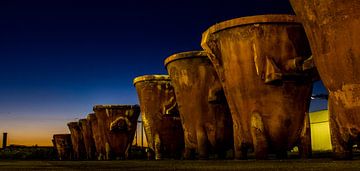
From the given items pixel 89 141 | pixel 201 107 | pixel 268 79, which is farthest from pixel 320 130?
pixel 268 79

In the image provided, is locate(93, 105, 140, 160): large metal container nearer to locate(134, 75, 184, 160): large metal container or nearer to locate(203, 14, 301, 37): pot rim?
locate(134, 75, 184, 160): large metal container

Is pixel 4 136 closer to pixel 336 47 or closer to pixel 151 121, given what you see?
pixel 151 121

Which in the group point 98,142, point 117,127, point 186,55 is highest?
point 186,55

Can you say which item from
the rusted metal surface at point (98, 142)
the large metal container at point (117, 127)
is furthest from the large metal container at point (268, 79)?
the rusted metal surface at point (98, 142)

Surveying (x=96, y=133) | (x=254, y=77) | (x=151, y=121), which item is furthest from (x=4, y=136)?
(x=254, y=77)

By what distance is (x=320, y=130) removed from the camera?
3719 cm

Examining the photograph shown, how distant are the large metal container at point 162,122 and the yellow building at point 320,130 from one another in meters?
25.9

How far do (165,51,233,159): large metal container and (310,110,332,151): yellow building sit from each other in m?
28.4

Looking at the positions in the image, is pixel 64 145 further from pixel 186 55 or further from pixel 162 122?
pixel 186 55

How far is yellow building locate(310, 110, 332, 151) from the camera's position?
35906 mm

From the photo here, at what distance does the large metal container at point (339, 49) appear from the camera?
13.8 feet

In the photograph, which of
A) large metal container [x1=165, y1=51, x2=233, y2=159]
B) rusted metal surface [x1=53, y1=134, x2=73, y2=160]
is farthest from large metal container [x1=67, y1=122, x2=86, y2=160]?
large metal container [x1=165, y1=51, x2=233, y2=159]

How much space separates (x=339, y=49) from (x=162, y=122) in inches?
333

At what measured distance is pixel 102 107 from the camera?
52.0 feet
